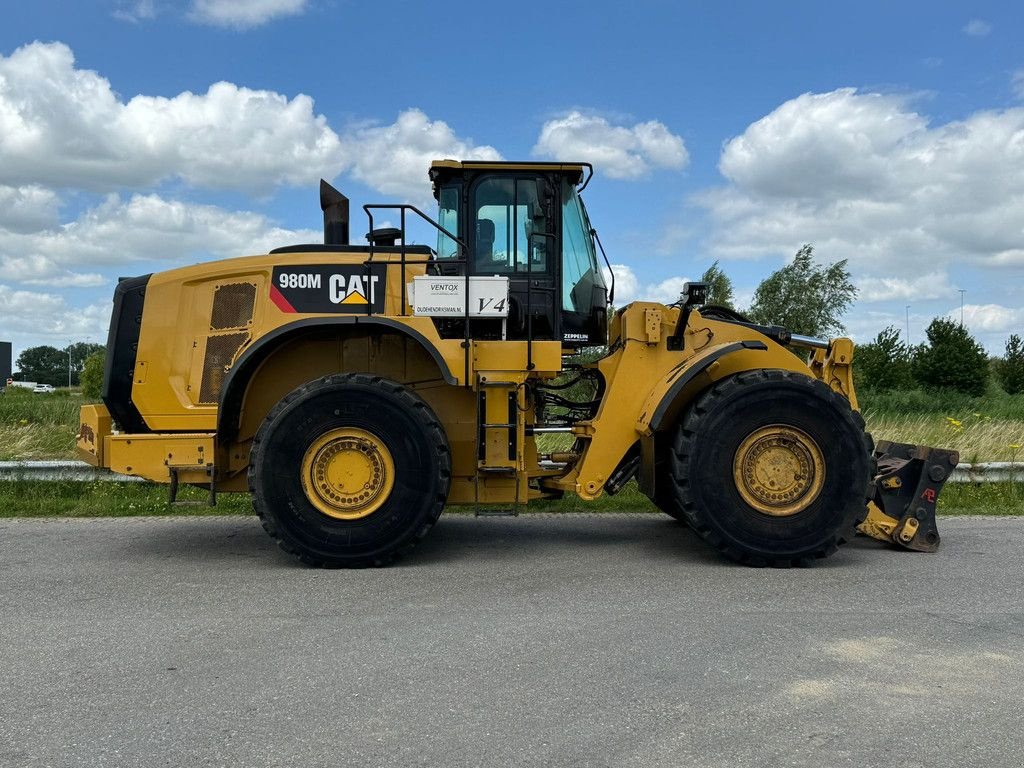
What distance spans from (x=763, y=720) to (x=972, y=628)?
1.87 meters

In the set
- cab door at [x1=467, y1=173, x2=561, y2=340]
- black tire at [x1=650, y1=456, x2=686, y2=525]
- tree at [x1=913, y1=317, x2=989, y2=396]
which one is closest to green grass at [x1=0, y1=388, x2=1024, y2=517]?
black tire at [x1=650, y1=456, x2=686, y2=525]

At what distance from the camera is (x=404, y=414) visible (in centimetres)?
592

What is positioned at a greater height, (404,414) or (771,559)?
(404,414)

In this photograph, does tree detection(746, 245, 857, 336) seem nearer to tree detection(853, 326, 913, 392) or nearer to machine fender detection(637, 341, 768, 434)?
tree detection(853, 326, 913, 392)

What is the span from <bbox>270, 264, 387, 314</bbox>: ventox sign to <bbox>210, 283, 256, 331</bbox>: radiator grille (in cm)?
22

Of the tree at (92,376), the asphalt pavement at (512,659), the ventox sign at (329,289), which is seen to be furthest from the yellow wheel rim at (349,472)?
the tree at (92,376)

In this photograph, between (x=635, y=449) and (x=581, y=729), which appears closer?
(x=581, y=729)

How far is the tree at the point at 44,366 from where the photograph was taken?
124 meters

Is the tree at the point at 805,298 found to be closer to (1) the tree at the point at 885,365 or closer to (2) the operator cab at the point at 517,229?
(1) the tree at the point at 885,365

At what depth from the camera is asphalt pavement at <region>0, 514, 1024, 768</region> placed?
314 centimetres

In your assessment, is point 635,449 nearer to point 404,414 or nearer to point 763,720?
point 404,414

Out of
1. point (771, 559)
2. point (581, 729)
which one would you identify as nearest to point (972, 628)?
point (771, 559)

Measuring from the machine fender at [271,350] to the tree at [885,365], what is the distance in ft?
104

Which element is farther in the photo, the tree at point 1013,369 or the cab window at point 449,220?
the tree at point 1013,369
